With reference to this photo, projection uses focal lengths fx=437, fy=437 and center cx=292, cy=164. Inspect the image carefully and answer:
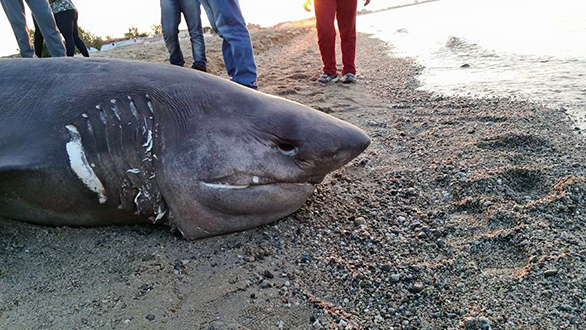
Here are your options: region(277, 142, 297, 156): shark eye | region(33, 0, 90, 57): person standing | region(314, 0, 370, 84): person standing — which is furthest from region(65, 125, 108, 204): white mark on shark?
region(33, 0, 90, 57): person standing

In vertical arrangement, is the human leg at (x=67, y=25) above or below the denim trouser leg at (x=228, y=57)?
above

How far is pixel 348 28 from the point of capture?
19.3 feet

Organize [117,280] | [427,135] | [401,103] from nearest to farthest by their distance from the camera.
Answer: [117,280]
[427,135]
[401,103]

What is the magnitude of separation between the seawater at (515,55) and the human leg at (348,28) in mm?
1030

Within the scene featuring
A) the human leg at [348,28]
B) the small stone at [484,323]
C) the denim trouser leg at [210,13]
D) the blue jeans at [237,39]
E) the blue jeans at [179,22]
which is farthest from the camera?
the human leg at [348,28]

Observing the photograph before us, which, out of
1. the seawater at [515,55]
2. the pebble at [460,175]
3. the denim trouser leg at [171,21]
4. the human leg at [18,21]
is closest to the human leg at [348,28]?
the seawater at [515,55]

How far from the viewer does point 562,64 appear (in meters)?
5.35

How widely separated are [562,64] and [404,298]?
4.80m

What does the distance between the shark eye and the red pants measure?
398cm

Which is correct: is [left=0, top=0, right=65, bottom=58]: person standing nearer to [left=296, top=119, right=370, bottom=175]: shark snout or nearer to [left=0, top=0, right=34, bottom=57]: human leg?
[left=0, top=0, right=34, bottom=57]: human leg

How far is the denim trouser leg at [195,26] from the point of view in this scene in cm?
563

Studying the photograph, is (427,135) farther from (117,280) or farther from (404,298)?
(117,280)

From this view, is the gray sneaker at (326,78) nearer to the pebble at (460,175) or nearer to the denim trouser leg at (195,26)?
the denim trouser leg at (195,26)

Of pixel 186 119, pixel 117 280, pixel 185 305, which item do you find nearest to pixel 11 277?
pixel 117 280
